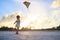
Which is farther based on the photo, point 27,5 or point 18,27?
point 18,27

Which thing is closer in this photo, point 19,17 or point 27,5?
point 27,5

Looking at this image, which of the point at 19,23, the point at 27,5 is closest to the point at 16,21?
the point at 19,23

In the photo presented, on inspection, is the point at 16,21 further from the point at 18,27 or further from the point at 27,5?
the point at 27,5

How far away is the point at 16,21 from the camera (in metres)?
22.9

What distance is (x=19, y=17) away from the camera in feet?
73.3

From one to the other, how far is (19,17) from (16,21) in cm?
69

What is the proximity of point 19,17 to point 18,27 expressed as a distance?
102cm

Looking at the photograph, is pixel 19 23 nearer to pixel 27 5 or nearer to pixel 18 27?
pixel 18 27

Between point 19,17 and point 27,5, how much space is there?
236 cm

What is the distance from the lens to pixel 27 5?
20.3m

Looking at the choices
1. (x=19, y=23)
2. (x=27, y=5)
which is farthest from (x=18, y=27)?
(x=27, y=5)

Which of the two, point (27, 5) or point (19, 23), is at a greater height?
point (27, 5)

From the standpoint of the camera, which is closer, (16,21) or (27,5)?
(27,5)

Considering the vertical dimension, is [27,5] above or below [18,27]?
above
